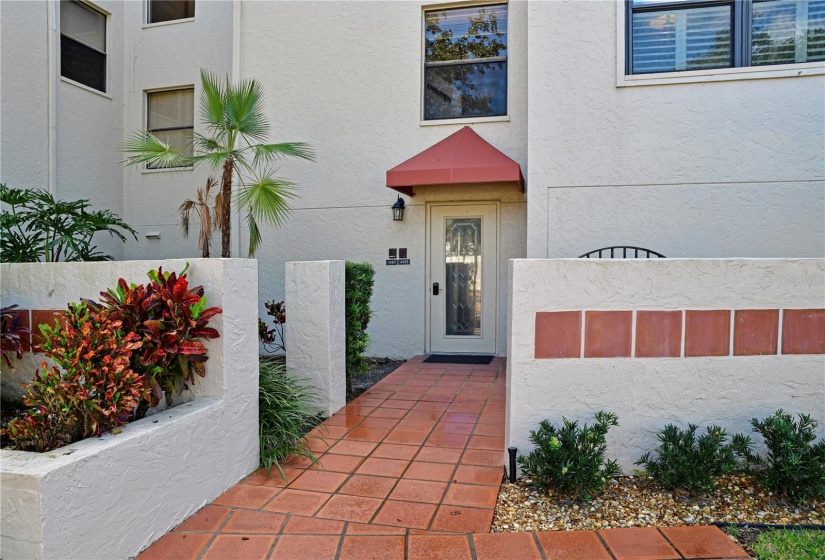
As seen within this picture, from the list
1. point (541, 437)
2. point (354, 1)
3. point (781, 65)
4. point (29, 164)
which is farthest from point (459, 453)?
point (29, 164)

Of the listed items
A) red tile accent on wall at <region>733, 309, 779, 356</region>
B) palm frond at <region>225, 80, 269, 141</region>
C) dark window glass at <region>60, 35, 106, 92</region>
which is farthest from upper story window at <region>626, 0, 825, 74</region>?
dark window glass at <region>60, 35, 106, 92</region>

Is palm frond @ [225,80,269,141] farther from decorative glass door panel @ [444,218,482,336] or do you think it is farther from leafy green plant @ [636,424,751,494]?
leafy green plant @ [636,424,751,494]

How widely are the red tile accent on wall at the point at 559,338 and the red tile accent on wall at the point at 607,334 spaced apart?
0.19 feet

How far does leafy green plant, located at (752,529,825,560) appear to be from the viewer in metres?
2.52

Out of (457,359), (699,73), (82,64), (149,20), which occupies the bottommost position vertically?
(457,359)

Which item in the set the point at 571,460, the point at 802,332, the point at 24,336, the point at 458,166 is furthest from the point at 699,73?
the point at 24,336

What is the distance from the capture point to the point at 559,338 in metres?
3.40

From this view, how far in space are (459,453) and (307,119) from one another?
6.02 meters

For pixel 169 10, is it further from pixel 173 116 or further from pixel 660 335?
pixel 660 335

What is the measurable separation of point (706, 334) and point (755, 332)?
Result: 0.31 m

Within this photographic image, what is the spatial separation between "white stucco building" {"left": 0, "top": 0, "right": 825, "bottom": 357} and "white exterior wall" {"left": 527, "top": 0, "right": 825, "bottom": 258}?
0.02 meters

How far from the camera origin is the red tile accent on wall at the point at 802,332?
3371 millimetres

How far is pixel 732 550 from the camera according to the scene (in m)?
2.60

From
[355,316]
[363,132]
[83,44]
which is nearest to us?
[355,316]
